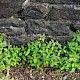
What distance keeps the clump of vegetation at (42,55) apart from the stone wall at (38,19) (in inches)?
3.5

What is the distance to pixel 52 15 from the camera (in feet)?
11.1

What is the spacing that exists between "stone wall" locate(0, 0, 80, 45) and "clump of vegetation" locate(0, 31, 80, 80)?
89 mm

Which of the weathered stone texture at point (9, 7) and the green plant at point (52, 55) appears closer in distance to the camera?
the weathered stone texture at point (9, 7)

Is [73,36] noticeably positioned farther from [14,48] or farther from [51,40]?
[14,48]

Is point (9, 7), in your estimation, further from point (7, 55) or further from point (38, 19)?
point (7, 55)

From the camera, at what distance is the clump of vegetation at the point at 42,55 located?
11.2ft

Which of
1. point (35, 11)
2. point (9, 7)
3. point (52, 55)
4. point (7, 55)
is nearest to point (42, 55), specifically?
point (52, 55)

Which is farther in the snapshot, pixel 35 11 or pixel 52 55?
pixel 52 55

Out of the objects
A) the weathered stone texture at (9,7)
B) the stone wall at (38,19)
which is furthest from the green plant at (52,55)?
the weathered stone texture at (9,7)

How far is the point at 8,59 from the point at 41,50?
1.45 ft

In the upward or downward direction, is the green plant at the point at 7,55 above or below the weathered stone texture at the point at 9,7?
Answer: below

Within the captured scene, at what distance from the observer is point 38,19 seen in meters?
3.40

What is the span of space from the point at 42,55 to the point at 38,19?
48cm

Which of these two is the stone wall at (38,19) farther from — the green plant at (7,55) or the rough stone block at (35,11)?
the green plant at (7,55)
